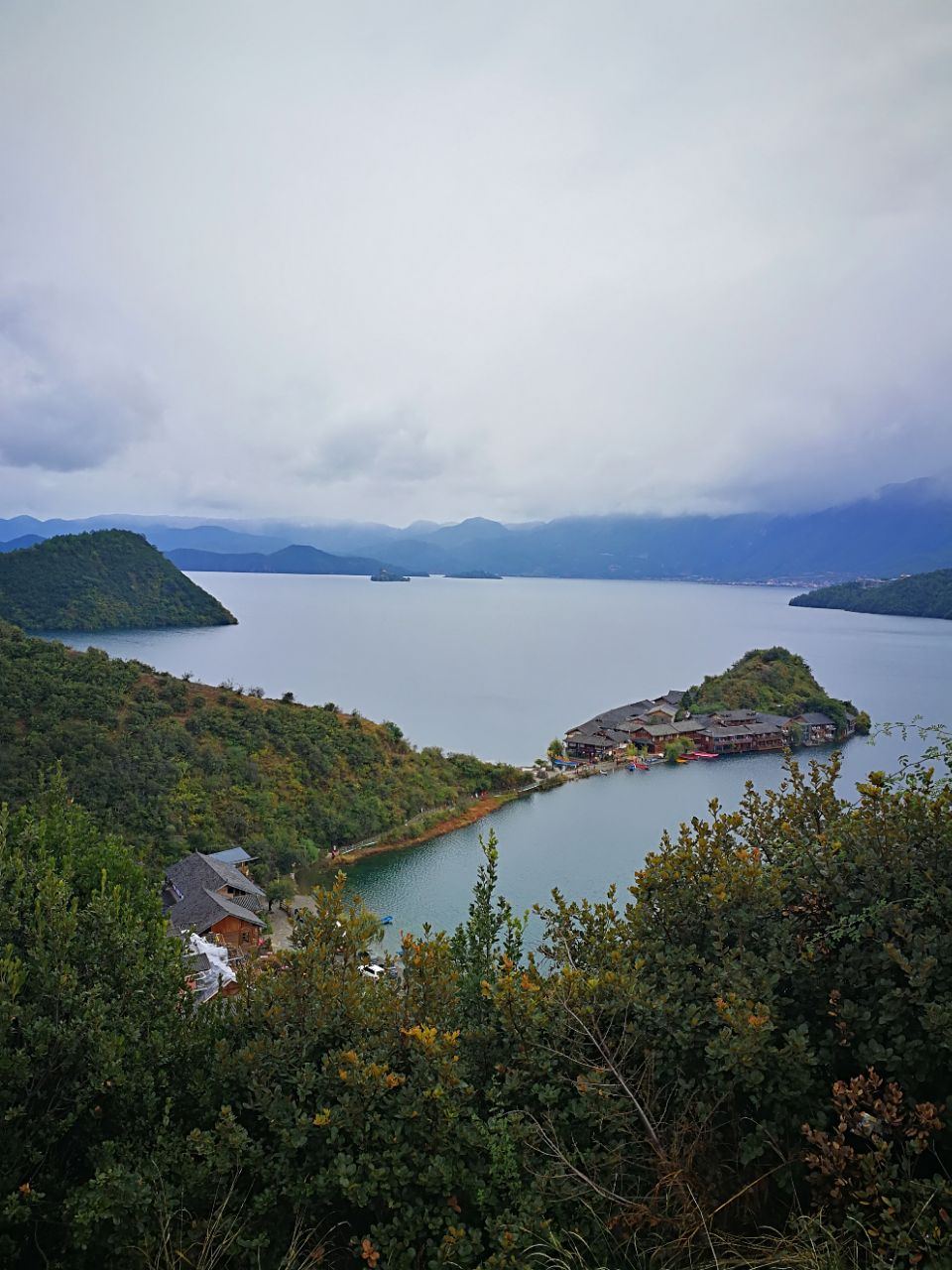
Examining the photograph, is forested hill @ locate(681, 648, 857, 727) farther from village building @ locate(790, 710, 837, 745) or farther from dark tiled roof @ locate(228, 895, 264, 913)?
dark tiled roof @ locate(228, 895, 264, 913)

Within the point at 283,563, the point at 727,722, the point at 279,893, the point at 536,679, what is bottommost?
the point at 279,893

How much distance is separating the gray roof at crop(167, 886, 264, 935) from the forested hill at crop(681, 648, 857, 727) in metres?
23.7

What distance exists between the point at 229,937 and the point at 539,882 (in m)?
6.38

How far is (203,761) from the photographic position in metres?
17.5

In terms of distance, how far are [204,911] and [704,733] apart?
20.9m

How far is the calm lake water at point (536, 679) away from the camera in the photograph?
650 inches

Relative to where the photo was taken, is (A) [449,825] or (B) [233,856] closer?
(B) [233,856]

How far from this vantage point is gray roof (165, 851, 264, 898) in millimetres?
12805

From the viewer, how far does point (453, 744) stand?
2662 cm

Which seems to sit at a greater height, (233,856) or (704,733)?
(233,856)

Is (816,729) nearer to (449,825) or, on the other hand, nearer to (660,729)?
(660,729)

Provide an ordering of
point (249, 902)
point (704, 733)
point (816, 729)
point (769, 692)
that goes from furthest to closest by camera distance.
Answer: point (769, 692) → point (816, 729) → point (704, 733) → point (249, 902)

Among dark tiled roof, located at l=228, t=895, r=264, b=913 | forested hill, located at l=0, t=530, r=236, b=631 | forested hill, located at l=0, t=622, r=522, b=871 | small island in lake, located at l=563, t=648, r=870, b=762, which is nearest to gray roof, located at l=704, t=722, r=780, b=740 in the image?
small island in lake, located at l=563, t=648, r=870, b=762

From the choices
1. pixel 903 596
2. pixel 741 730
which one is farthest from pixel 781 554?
pixel 741 730
